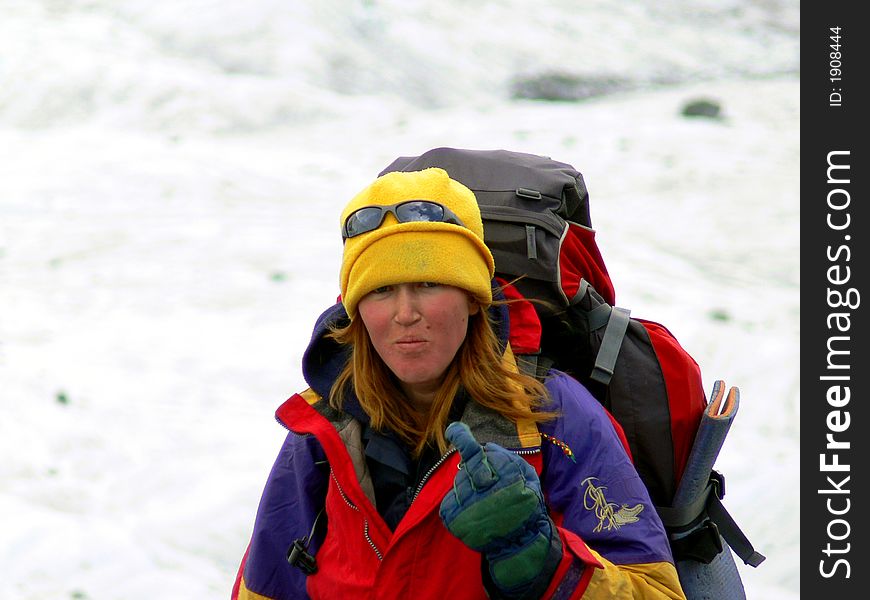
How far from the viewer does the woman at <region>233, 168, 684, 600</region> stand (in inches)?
82.0

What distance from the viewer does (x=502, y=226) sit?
2.50m

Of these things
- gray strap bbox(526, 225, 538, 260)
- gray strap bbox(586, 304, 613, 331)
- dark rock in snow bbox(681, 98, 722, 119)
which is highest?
gray strap bbox(526, 225, 538, 260)

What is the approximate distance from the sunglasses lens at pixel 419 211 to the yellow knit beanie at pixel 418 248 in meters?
0.02

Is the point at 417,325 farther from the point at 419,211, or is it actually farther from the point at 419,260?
the point at 419,211

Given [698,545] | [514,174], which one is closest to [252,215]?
[514,174]

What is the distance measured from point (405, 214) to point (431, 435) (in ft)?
1.49

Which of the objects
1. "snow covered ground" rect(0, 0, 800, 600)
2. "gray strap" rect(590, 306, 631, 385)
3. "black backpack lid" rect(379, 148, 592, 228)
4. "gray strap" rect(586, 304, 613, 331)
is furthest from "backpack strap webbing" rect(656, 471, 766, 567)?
"snow covered ground" rect(0, 0, 800, 600)

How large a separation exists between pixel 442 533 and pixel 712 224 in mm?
7457

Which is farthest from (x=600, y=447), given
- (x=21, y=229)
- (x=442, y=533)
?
(x=21, y=229)

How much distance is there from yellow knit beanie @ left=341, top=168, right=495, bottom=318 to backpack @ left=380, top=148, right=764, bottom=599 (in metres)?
0.20

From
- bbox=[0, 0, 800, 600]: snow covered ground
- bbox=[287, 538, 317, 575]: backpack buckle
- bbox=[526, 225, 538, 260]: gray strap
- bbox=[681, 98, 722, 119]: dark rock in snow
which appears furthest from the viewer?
bbox=[681, 98, 722, 119]: dark rock in snow

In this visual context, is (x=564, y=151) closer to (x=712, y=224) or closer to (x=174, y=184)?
(x=712, y=224)

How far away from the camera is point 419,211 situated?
7.29ft

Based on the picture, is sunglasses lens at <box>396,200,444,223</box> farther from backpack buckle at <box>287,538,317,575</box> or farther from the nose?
backpack buckle at <box>287,538,317,575</box>
